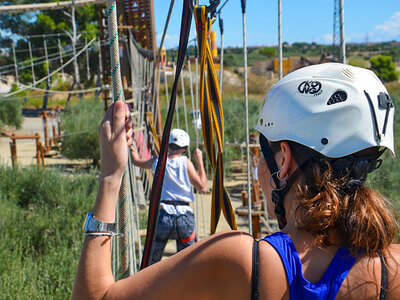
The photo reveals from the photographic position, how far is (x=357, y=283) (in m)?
0.91

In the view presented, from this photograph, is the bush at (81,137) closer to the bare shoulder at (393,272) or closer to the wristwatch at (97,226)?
the wristwatch at (97,226)

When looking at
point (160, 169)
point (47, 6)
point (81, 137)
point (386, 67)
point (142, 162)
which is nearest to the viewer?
point (160, 169)

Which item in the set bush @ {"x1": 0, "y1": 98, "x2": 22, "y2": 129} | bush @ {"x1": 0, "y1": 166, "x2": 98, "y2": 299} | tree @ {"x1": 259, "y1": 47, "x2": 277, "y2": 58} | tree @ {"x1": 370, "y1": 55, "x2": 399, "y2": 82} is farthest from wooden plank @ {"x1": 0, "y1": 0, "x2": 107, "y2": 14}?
tree @ {"x1": 259, "y1": 47, "x2": 277, "y2": 58}

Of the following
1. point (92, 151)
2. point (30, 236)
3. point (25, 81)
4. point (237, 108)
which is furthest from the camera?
point (25, 81)

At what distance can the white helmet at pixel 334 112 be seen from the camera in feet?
3.24

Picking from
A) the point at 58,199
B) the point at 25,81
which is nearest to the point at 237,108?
the point at 58,199

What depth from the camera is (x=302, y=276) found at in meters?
0.89

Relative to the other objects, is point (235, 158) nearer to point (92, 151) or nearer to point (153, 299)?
point (92, 151)

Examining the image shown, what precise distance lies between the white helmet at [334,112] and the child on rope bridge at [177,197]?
2463mm

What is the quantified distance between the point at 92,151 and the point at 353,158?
395 inches

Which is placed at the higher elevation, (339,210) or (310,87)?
(310,87)

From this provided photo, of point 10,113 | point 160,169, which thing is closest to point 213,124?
point 160,169

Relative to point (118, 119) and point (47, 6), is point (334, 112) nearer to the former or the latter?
point (118, 119)

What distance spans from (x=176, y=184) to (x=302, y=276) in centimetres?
266
